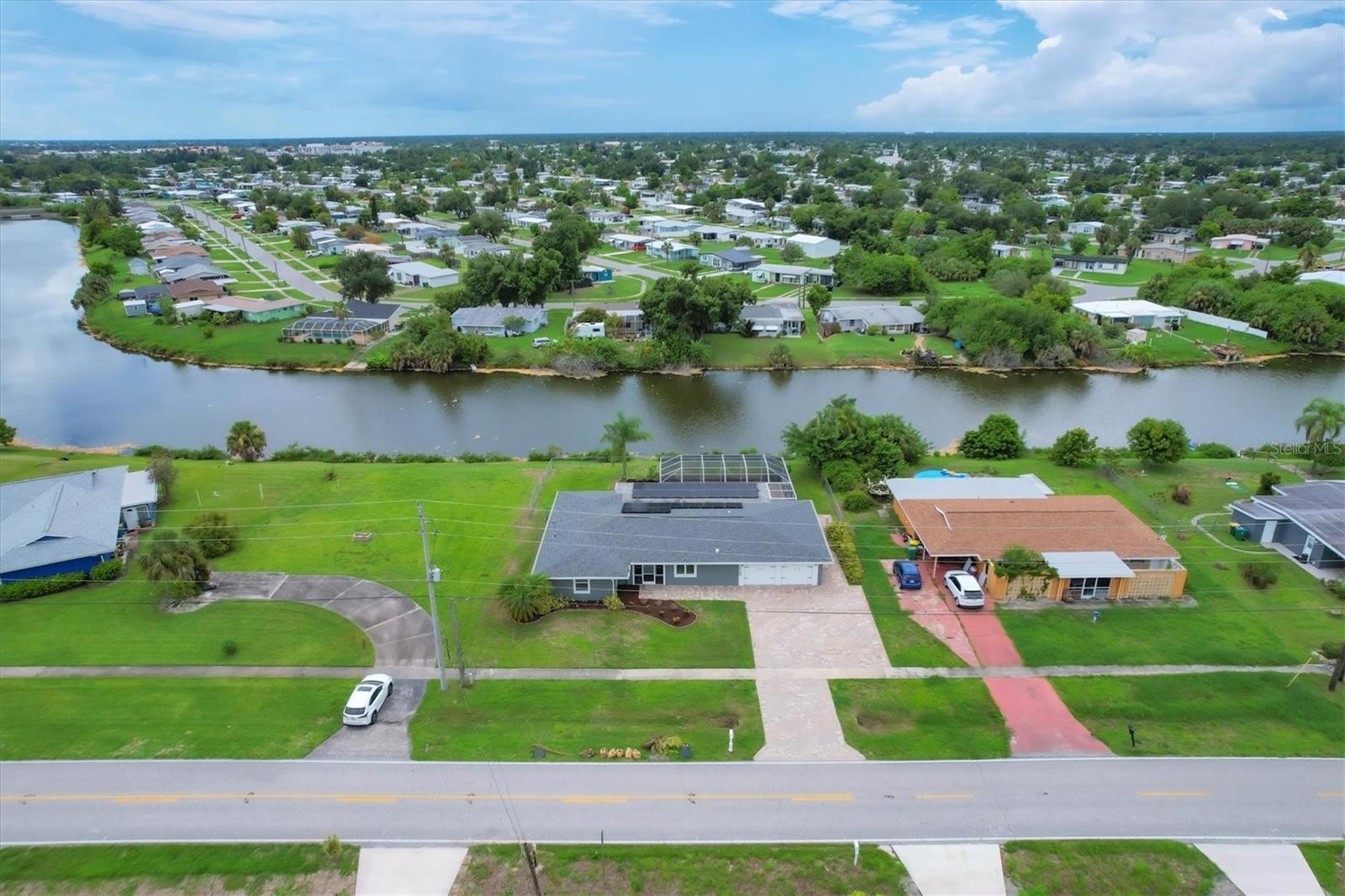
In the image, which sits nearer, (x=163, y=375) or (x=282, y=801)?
(x=282, y=801)

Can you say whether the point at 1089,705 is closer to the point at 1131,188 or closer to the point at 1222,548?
the point at 1222,548

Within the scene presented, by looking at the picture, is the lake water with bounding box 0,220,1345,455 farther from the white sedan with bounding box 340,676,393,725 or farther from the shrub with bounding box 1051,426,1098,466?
the white sedan with bounding box 340,676,393,725

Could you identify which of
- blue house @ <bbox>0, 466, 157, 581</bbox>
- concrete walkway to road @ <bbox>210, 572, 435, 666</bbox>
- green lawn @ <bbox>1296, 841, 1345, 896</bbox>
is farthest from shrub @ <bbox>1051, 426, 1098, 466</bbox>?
blue house @ <bbox>0, 466, 157, 581</bbox>

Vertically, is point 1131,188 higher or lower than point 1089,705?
higher

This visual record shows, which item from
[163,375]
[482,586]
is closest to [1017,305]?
[482,586]

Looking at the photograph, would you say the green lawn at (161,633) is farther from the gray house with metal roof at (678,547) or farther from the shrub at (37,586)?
the gray house with metal roof at (678,547)
